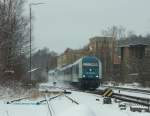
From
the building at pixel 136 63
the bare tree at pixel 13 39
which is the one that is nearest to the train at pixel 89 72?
the bare tree at pixel 13 39

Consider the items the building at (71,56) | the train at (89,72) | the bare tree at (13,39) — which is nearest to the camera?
the bare tree at (13,39)

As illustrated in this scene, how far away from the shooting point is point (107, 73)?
95.2 meters

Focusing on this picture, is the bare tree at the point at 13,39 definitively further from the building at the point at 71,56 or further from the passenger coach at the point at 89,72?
the building at the point at 71,56

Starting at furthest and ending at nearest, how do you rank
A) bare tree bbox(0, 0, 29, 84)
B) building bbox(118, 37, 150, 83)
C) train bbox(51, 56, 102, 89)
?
1. building bbox(118, 37, 150, 83)
2. train bbox(51, 56, 102, 89)
3. bare tree bbox(0, 0, 29, 84)

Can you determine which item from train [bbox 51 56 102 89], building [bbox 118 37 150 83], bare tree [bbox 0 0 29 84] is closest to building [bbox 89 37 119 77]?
building [bbox 118 37 150 83]

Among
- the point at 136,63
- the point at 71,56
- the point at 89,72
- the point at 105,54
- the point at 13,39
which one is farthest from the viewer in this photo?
the point at 71,56

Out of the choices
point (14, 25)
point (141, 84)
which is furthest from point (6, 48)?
point (141, 84)

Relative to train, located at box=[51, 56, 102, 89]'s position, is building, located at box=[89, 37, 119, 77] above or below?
above

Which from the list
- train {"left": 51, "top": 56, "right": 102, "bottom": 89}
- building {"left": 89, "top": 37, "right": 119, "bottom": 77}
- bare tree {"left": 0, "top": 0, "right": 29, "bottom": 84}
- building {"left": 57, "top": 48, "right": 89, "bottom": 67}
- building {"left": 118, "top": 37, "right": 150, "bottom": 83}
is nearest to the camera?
bare tree {"left": 0, "top": 0, "right": 29, "bottom": 84}

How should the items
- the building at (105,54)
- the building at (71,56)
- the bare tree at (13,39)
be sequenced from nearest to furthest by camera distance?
the bare tree at (13,39)
the building at (105,54)
the building at (71,56)

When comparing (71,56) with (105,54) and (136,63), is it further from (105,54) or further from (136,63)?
(136,63)

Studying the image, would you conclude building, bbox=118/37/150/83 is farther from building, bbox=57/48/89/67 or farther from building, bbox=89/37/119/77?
building, bbox=57/48/89/67

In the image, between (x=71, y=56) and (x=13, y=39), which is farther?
(x=71, y=56)

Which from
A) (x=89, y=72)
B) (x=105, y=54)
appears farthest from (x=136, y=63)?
(x=105, y=54)
